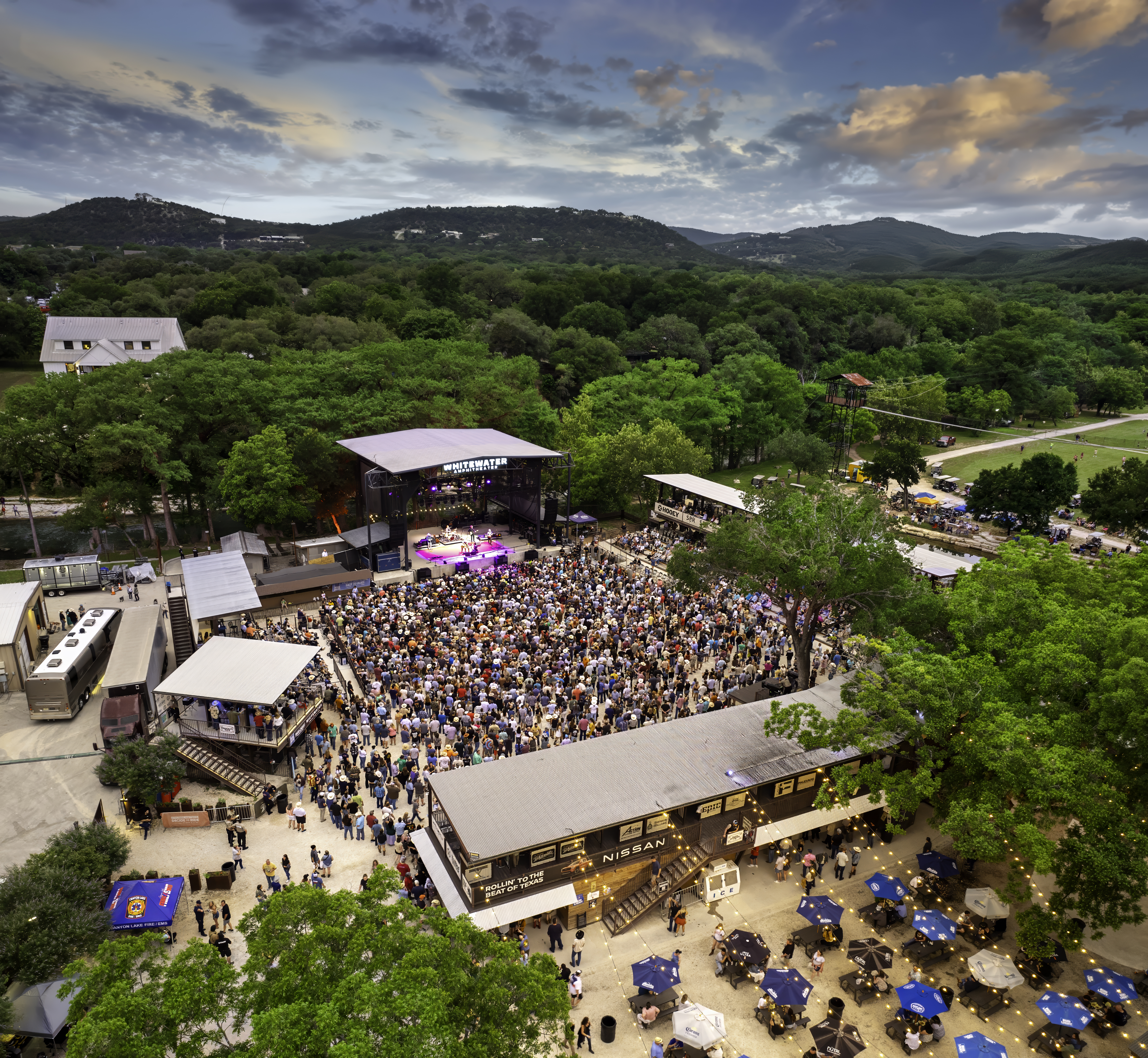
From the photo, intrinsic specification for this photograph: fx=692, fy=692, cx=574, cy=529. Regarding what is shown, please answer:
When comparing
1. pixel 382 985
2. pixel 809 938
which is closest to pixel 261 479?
pixel 809 938

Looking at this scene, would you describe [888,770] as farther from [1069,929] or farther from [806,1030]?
[806,1030]

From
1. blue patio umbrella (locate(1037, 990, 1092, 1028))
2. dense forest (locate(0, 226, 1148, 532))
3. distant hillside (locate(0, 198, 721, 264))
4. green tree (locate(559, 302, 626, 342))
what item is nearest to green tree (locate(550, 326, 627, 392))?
dense forest (locate(0, 226, 1148, 532))

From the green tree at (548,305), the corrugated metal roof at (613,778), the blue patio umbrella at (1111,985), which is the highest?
the green tree at (548,305)

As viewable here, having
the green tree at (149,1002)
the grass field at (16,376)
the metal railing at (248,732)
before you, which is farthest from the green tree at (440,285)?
→ the green tree at (149,1002)

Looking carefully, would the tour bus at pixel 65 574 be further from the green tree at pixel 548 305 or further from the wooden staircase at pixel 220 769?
the green tree at pixel 548 305

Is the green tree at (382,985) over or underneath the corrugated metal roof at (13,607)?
over

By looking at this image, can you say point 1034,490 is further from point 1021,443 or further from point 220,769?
point 220,769
